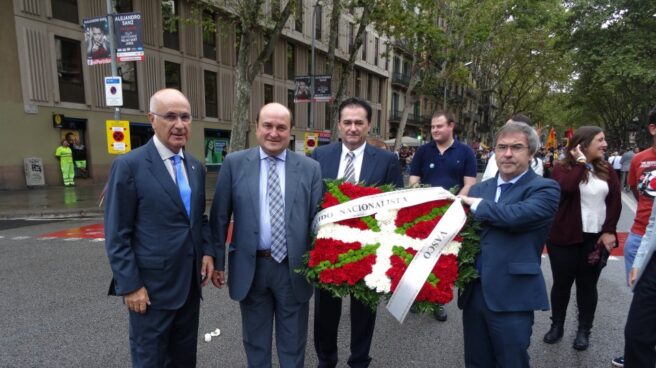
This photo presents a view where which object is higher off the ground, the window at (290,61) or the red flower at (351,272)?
the window at (290,61)

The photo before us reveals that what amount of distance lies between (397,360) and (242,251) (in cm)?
175

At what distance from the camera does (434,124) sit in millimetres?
4270

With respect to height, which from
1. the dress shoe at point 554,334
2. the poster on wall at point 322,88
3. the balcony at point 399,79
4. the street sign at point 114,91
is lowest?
the dress shoe at point 554,334

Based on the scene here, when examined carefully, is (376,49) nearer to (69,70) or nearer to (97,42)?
(69,70)

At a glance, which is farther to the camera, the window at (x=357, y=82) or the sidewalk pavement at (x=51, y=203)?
the window at (x=357, y=82)

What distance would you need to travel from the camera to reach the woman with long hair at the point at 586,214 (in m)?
3.30

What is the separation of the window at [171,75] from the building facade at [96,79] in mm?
50

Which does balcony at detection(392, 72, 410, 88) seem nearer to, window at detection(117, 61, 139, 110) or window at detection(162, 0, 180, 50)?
window at detection(162, 0, 180, 50)

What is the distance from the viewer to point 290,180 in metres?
2.50

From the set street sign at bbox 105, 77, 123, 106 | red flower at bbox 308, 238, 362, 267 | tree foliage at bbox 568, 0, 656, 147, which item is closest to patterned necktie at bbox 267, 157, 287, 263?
red flower at bbox 308, 238, 362, 267

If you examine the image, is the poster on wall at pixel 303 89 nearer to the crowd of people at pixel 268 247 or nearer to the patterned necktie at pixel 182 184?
the crowd of people at pixel 268 247

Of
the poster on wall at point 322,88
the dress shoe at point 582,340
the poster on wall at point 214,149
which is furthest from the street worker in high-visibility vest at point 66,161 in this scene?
the dress shoe at point 582,340

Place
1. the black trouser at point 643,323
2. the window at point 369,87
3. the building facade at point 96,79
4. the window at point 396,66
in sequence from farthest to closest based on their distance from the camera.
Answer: the window at point 396,66 → the window at point 369,87 → the building facade at point 96,79 → the black trouser at point 643,323

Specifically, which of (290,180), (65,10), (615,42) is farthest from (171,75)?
(615,42)
